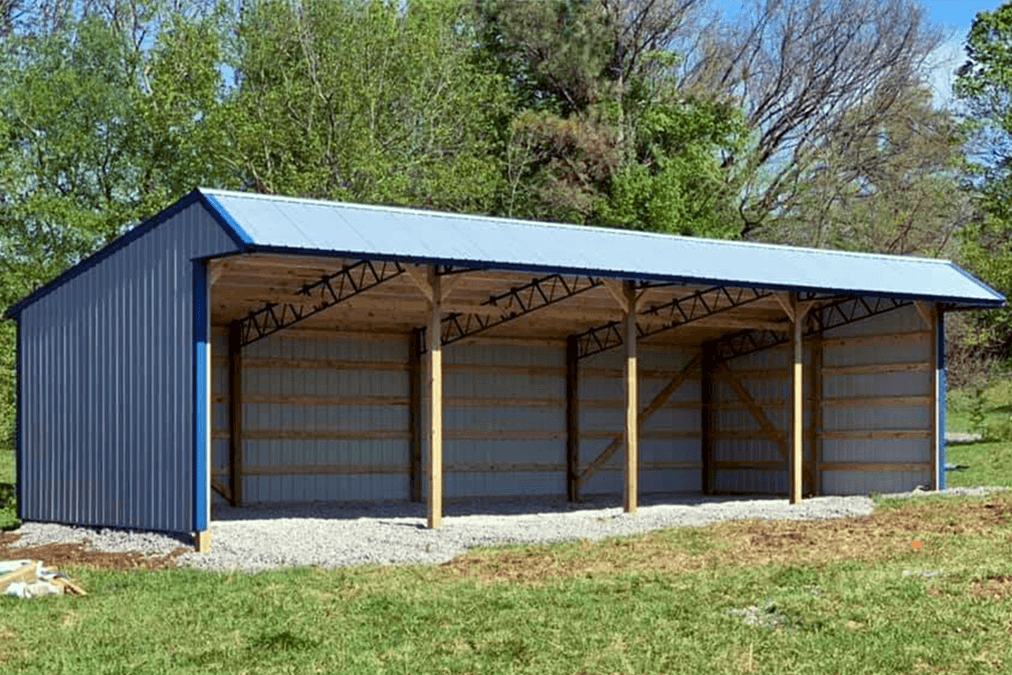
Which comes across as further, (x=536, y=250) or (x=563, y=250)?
(x=563, y=250)

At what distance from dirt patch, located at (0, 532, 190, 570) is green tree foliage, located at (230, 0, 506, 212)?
752 inches

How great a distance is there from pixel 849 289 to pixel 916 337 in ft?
8.83

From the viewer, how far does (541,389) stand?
94.1 feet

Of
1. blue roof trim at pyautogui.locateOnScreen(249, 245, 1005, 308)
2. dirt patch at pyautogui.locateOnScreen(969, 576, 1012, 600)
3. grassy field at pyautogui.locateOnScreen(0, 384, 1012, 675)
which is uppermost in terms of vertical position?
blue roof trim at pyautogui.locateOnScreen(249, 245, 1005, 308)

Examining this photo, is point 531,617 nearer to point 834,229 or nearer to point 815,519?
point 815,519

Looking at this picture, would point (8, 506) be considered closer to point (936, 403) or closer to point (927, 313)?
point (936, 403)

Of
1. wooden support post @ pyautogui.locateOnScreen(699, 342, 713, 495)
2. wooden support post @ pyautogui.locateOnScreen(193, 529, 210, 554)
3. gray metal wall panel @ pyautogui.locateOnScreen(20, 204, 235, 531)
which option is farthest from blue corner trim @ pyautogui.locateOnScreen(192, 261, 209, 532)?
wooden support post @ pyautogui.locateOnScreen(699, 342, 713, 495)

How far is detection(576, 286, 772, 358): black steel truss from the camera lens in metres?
25.3

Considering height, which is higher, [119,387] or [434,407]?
[119,387]

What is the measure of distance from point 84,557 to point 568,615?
747cm

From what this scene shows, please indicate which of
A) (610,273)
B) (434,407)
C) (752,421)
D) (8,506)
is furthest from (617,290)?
(8,506)

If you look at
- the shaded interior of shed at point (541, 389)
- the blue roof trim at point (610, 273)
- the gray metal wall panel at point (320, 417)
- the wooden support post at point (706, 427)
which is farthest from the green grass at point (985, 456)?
the gray metal wall panel at point (320, 417)

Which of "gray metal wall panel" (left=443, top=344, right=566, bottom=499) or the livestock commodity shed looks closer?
the livestock commodity shed

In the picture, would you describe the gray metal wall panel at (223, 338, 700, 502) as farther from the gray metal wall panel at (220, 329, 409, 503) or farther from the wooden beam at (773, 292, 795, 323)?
the wooden beam at (773, 292, 795, 323)
